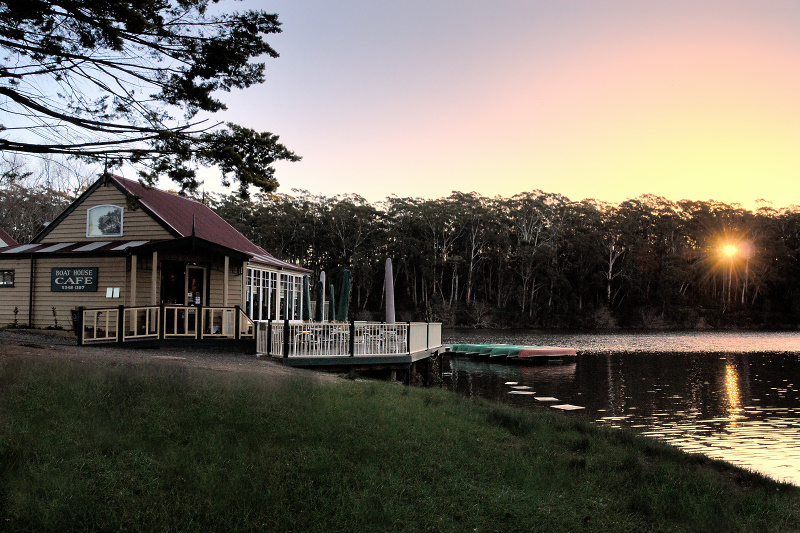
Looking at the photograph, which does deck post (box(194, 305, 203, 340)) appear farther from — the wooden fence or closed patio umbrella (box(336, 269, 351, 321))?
closed patio umbrella (box(336, 269, 351, 321))

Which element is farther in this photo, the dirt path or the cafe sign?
the cafe sign

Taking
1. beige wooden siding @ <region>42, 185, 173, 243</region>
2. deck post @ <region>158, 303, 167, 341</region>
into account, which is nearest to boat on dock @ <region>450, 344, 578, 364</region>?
beige wooden siding @ <region>42, 185, 173, 243</region>

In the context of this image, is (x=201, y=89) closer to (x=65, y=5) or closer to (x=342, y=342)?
(x=65, y=5)

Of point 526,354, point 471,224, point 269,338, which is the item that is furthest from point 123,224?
point 471,224

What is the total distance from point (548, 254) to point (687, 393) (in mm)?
46780

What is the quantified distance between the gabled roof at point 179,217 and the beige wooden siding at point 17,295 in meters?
1.51

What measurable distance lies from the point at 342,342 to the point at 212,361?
3.86m

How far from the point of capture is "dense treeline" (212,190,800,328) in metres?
65.3

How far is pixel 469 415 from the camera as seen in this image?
9945mm

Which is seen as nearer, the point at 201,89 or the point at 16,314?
the point at 201,89

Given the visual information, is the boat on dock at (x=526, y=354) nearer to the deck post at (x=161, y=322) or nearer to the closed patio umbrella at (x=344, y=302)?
the closed patio umbrella at (x=344, y=302)

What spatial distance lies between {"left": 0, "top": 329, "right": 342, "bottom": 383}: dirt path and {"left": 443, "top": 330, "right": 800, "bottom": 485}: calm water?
722 centimetres

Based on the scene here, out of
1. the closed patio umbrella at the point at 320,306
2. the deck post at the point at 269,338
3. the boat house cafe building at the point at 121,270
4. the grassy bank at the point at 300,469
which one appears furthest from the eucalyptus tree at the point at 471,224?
the grassy bank at the point at 300,469

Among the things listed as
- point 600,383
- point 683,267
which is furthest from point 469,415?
point 683,267
